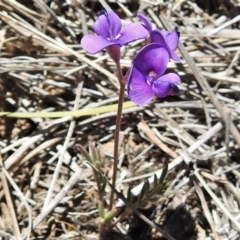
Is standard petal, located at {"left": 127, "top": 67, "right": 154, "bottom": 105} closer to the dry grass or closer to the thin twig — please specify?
the dry grass

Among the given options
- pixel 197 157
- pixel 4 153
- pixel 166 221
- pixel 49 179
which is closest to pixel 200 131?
pixel 197 157

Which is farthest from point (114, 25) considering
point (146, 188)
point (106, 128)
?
point (106, 128)

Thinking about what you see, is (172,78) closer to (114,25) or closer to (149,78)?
(149,78)

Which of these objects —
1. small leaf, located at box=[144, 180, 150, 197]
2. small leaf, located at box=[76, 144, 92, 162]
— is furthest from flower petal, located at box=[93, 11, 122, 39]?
small leaf, located at box=[144, 180, 150, 197]

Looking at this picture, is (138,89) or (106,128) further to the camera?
(106,128)

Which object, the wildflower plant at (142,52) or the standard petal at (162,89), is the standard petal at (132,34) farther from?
the standard petal at (162,89)
